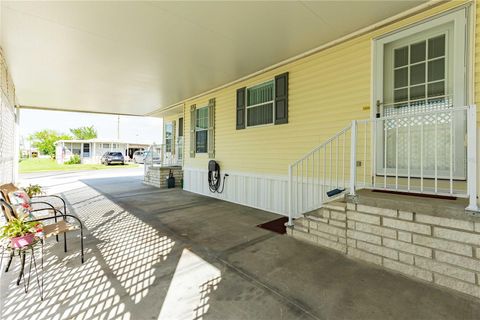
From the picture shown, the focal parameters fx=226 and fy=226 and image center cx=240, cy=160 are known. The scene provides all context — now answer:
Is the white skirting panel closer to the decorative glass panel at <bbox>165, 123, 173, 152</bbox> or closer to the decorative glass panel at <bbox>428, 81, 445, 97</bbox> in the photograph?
the decorative glass panel at <bbox>428, 81, 445, 97</bbox>

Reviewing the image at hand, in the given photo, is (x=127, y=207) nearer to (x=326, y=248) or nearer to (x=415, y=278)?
(x=326, y=248)

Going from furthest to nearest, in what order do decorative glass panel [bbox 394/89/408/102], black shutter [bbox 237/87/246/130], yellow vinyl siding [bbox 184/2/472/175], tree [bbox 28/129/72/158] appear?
1. tree [bbox 28/129/72/158]
2. black shutter [bbox 237/87/246/130]
3. yellow vinyl siding [bbox 184/2/472/175]
4. decorative glass panel [bbox 394/89/408/102]

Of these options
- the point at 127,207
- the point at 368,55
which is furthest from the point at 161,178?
the point at 368,55

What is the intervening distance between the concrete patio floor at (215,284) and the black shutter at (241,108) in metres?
2.99

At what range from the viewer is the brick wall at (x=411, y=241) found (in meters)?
2.14

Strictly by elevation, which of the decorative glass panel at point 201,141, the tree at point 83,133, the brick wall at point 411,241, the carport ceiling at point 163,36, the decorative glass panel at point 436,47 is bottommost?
the brick wall at point 411,241

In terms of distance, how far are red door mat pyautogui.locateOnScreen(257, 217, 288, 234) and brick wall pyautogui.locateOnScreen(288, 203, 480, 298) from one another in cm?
86

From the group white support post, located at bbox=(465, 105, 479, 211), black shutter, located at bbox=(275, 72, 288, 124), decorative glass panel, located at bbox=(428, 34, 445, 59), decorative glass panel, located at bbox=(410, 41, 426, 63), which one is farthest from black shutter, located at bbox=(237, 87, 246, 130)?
white support post, located at bbox=(465, 105, 479, 211)

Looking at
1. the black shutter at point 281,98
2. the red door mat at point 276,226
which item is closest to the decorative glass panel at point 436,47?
the black shutter at point 281,98

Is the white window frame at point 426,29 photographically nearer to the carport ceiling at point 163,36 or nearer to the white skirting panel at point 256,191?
the carport ceiling at point 163,36

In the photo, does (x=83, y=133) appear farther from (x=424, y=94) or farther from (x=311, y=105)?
(x=424, y=94)

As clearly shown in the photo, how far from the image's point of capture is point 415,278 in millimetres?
2410

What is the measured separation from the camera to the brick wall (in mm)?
2141

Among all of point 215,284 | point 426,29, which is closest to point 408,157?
point 426,29
